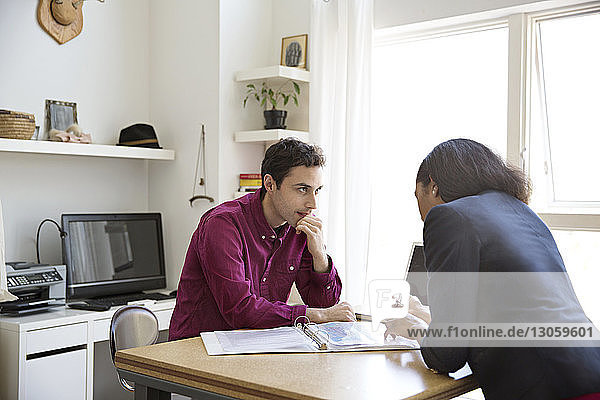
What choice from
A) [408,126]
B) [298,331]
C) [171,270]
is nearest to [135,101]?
[171,270]

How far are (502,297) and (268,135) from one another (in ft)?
8.25

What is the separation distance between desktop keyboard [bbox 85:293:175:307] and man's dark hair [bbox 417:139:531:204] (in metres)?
2.26

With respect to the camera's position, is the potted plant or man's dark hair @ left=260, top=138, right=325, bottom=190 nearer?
man's dark hair @ left=260, top=138, right=325, bottom=190

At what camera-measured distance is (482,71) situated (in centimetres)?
363

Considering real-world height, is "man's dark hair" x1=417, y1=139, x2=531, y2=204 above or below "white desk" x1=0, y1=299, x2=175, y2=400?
above

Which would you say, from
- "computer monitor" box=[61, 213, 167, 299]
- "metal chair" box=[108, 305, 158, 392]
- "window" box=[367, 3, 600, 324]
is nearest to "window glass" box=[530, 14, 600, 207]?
"window" box=[367, 3, 600, 324]

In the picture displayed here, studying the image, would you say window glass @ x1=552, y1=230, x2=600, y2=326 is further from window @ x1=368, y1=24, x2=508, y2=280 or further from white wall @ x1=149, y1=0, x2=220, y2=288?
white wall @ x1=149, y1=0, x2=220, y2=288

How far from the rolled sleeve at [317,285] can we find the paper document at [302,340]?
0.46 metres

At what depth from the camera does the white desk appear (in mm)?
3133

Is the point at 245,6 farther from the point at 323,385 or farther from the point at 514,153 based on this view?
the point at 323,385

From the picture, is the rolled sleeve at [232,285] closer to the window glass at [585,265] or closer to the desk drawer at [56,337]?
the desk drawer at [56,337]

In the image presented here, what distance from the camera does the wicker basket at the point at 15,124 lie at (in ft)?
11.3

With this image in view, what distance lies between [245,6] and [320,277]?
217cm

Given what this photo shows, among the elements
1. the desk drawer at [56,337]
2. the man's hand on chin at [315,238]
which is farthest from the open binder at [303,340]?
the desk drawer at [56,337]
